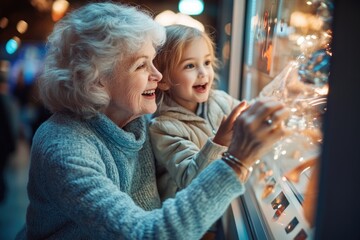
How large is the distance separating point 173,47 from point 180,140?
340mm

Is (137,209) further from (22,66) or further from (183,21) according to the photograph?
(22,66)

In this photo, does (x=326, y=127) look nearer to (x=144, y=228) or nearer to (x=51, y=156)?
(x=144, y=228)

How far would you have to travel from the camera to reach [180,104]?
1.48 m

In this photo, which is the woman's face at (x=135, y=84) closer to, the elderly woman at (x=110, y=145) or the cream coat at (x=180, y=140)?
the elderly woman at (x=110, y=145)

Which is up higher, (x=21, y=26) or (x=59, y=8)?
(x=59, y=8)

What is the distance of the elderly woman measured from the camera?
35.0 inches

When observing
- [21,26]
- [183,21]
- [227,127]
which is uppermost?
[183,21]

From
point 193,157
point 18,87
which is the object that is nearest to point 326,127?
point 193,157

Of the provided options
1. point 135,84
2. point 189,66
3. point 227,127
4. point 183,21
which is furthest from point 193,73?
point 183,21

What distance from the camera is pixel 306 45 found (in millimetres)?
1120

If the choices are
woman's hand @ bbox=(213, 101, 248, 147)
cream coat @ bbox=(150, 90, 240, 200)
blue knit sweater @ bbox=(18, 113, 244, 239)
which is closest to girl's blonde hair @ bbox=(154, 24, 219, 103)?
cream coat @ bbox=(150, 90, 240, 200)

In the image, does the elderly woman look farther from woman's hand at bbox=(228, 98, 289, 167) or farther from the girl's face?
the girl's face

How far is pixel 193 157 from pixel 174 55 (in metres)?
0.39

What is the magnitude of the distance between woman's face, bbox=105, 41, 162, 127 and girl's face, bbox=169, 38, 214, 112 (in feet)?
0.45
